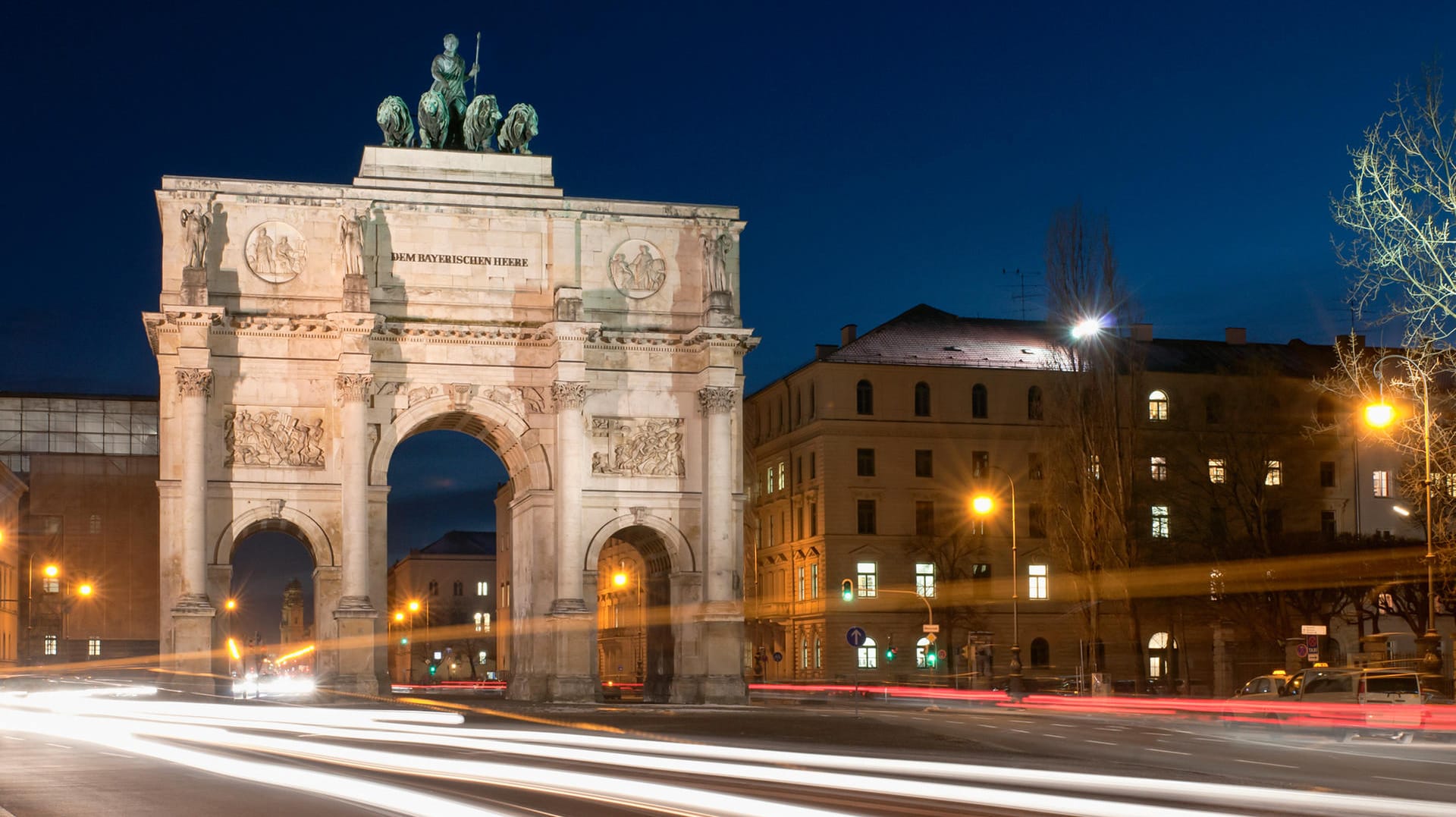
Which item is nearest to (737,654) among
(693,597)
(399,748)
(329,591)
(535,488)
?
(693,597)

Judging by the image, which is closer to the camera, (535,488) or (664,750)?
(664,750)

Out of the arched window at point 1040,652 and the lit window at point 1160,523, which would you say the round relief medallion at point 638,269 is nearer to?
the arched window at point 1040,652

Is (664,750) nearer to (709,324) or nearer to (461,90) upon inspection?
(709,324)

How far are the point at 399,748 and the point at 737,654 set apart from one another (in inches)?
1106

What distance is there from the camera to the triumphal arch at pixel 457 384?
5075 cm

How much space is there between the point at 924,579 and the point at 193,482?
39734 mm

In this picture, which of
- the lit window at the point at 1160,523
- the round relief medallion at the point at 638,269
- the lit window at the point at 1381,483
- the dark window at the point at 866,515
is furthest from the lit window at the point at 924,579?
the round relief medallion at the point at 638,269

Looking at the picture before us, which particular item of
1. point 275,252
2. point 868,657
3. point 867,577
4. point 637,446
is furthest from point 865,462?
point 275,252

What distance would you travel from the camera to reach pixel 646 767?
21.2 m

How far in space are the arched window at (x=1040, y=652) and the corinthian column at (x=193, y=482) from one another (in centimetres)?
4198

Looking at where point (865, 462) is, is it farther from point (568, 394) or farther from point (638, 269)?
point (568, 394)

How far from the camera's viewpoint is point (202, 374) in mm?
50125

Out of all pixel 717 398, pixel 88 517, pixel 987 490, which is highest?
pixel 717 398

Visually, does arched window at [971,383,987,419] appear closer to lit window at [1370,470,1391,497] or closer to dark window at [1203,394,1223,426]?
dark window at [1203,394,1223,426]
